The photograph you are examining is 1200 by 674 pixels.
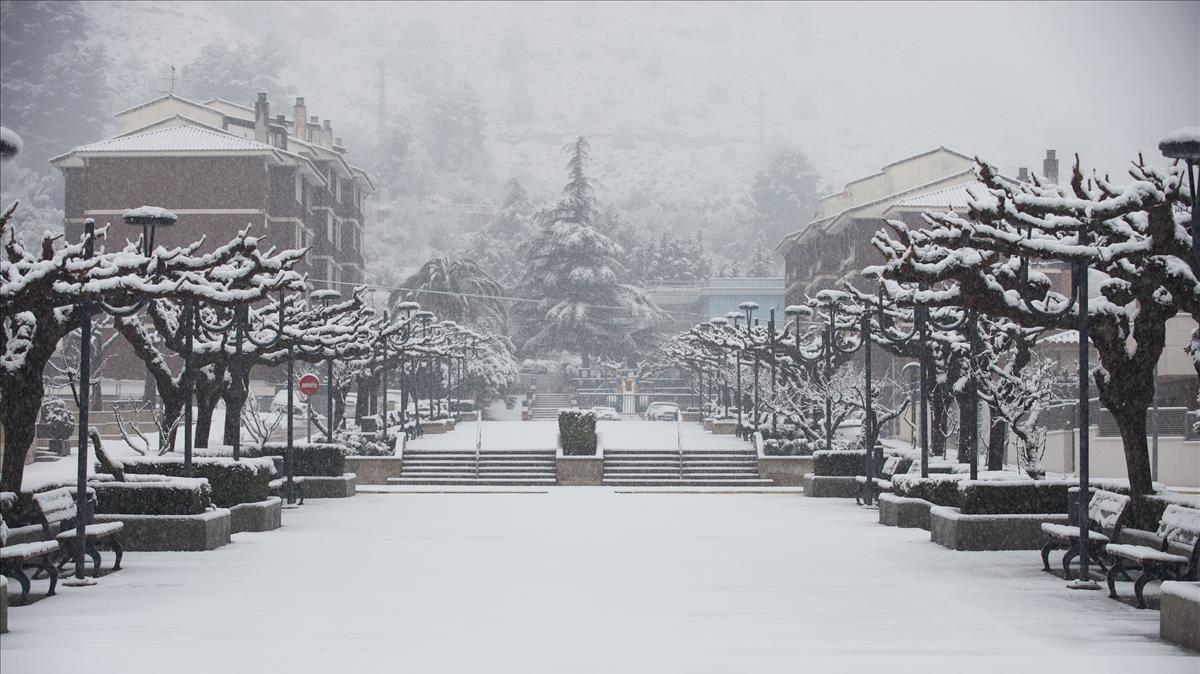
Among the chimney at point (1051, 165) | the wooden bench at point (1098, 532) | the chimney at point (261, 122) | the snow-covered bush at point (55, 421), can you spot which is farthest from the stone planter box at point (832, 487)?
the chimney at point (261, 122)

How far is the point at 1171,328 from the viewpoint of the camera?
50469 millimetres

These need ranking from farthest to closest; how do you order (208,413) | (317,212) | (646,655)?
(317,212)
(208,413)
(646,655)

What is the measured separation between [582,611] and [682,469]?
2743 cm

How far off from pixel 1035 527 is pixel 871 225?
51.5 meters

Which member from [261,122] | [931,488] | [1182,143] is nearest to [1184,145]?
[1182,143]

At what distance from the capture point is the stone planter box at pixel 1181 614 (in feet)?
35.0

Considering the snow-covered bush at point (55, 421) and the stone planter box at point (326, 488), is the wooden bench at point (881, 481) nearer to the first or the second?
the stone planter box at point (326, 488)

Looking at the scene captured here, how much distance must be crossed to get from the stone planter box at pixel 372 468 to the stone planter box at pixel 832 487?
11842 mm

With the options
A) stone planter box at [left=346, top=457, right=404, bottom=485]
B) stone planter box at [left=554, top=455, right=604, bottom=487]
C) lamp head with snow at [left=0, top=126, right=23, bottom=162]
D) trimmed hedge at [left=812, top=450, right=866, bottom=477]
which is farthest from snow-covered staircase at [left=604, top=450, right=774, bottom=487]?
lamp head with snow at [left=0, top=126, right=23, bottom=162]

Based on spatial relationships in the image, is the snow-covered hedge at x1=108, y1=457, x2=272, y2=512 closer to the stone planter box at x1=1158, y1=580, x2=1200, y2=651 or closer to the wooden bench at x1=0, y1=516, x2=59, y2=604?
the wooden bench at x1=0, y1=516, x2=59, y2=604

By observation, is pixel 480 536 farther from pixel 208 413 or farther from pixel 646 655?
pixel 646 655

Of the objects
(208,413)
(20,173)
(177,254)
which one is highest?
(20,173)

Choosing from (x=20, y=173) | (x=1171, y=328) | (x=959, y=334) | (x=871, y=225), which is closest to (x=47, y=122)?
(x=20, y=173)

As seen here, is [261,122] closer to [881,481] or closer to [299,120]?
[299,120]
